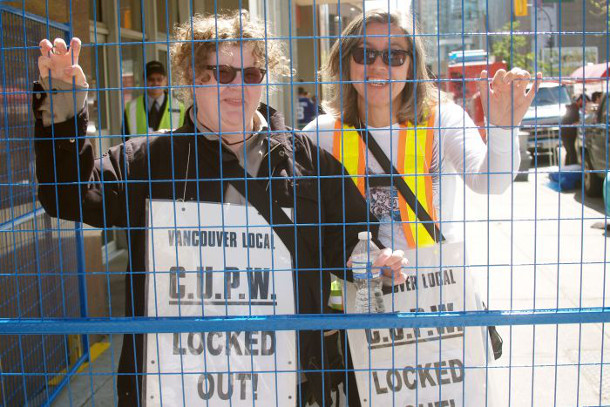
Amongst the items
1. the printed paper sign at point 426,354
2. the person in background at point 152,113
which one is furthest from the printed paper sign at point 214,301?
the person in background at point 152,113

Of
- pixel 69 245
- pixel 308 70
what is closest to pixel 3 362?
pixel 69 245

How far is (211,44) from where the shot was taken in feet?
7.48

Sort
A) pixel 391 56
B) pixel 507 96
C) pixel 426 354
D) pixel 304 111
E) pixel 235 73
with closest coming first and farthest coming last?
pixel 507 96
pixel 235 73
pixel 426 354
pixel 391 56
pixel 304 111

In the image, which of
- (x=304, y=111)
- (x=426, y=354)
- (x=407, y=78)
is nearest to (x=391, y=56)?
(x=407, y=78)

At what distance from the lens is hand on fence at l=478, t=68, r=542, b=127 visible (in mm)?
2092

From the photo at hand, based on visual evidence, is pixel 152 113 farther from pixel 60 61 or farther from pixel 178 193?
pixel 60 61

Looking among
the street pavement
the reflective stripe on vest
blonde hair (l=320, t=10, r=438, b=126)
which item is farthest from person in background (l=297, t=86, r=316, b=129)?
blonde hair (l=320, t=10, r=438, b=126)

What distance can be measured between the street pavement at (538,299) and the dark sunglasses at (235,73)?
0.76m

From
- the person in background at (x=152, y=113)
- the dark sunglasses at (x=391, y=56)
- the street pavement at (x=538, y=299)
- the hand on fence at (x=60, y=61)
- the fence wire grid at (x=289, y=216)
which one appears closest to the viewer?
the hand on fence at (x=60, y=61)

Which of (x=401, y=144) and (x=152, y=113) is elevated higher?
(x=152, y=113)

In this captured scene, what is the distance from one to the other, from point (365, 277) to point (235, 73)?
2.53 feet

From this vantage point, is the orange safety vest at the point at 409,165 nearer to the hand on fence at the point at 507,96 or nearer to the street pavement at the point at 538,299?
the street pavement at the point at 538,299

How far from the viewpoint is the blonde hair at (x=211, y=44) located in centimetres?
228

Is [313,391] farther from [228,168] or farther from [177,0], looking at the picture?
[177,0]
